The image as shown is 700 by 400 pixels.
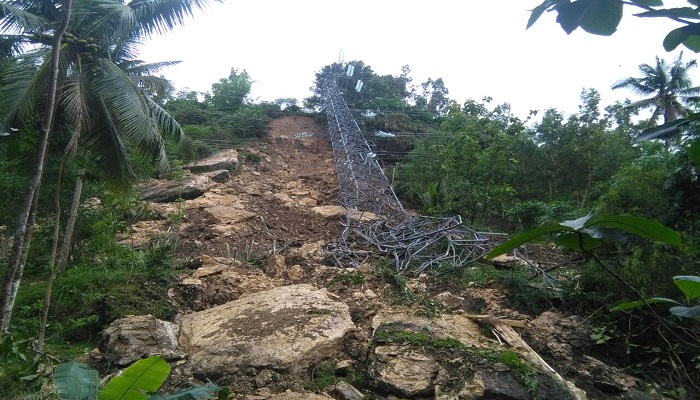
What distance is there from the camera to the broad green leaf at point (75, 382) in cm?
256

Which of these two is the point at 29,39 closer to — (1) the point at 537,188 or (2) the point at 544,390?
(2) the point at 544,390

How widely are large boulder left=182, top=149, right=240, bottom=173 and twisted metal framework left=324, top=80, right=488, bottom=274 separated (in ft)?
13.4

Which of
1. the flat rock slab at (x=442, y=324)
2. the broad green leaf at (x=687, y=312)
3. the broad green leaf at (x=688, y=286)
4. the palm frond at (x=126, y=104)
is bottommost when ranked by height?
the flat rock slab at (x=442, y=324)

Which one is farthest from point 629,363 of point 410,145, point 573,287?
point 410,145

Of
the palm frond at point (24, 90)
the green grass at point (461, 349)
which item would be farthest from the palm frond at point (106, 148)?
the green grass at point (461, 349)

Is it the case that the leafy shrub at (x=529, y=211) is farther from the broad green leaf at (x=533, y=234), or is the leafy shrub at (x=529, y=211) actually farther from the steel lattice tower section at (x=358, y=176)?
the broad green leaf at (x=533, y=234)

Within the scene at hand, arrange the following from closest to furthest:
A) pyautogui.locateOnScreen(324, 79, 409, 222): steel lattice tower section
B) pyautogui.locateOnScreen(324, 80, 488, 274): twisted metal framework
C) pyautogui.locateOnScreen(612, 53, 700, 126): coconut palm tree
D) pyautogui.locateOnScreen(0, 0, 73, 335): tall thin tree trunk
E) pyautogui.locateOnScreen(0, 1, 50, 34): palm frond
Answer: pyautogui.locateOnScreen(0, 0, 73, 335): tall thin tree trunk → pyautogui.locateOnScreen(0, 1, 50, 34): palm frond → pyautogui.locateOnScreen(324, 80, 488, 274): twisted metal framework → pyautogui.locateOnScreen(324, 79, 409, 222): steel lattice tower section → pyautogui.locateOnScreen(612, 53, 700, 126): coconut palm tree

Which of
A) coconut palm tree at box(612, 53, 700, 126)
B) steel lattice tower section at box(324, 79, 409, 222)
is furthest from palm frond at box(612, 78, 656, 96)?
steel lattice tower section at box(324, 79, 409, 222)

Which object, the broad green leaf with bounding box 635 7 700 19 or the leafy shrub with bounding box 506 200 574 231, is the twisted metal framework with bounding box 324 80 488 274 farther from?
the broad green leaf with bounding box 635 7 700 19

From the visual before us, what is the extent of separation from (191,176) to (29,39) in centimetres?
799

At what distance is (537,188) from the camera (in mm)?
17172

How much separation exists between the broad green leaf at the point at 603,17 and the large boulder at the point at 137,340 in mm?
5323

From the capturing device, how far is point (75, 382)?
8.63 feet

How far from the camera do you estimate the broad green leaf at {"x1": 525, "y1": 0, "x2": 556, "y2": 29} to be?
953mm
